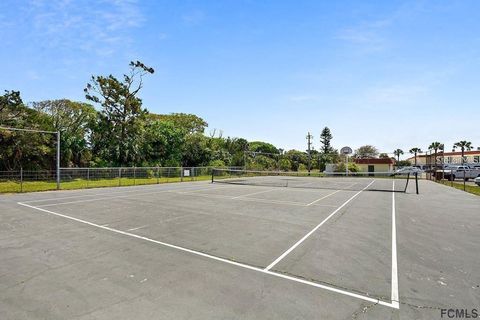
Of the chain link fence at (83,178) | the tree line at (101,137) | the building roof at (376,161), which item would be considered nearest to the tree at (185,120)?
the tree line at (101,137)

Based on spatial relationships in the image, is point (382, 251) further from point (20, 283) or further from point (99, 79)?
point (99, 79)

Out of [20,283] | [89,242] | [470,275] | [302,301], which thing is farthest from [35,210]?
[470,275]

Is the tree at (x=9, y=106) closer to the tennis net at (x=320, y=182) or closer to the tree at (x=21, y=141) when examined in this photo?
the tree at (x=21, y=141)

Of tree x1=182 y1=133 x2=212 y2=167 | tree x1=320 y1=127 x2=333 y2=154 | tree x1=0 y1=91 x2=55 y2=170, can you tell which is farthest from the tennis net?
tree x1=320 y1=127 x2=333 y2=154

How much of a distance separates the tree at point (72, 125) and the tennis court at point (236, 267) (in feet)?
90.2

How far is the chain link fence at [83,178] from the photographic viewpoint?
24.1 m

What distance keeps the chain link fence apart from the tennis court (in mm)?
14462

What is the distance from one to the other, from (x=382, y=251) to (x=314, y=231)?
2419 millimetres

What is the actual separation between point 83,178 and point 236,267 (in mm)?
26065

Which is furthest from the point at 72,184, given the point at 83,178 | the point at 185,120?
the point at 185,120

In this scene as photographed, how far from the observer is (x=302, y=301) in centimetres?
469

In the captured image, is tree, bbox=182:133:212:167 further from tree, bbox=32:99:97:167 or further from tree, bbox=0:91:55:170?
tree, bbox=0:91:55:170

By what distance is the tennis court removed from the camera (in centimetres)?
450

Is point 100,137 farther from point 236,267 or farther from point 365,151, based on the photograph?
point 365,151
